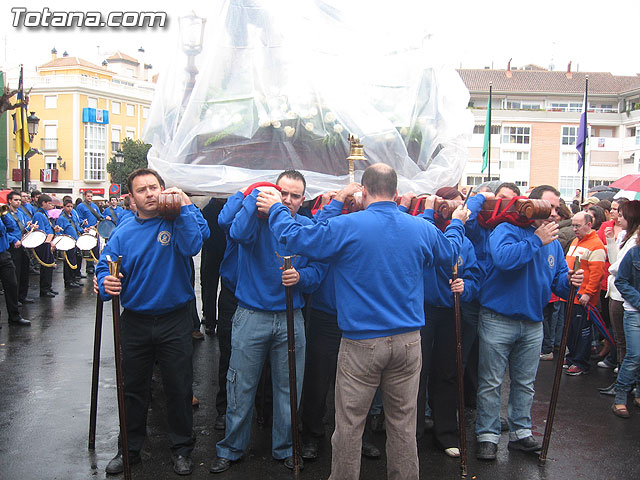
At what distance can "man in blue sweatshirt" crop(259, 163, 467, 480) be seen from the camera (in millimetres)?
3602

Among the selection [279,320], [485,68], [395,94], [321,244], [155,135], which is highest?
[485,68]

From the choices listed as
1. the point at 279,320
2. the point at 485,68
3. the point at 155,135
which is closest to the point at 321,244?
the point at 279,320

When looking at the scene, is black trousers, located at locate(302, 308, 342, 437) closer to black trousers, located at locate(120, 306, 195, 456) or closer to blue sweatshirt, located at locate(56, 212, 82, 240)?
black trousers, located at locate(120, 306, 195, 456)

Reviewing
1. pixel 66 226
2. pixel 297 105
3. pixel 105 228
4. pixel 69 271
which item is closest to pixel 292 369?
pixel 297 105

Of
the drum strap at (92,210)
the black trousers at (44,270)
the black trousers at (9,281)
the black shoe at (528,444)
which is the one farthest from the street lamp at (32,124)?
the black shoe at (528,444)

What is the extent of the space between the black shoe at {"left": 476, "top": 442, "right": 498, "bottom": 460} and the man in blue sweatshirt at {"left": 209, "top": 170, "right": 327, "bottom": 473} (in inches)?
56.6

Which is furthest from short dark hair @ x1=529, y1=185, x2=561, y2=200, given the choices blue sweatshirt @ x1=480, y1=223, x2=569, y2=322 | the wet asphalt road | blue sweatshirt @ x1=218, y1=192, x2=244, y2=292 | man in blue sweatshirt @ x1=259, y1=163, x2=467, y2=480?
blue sweatshirt @ x1=218, y1=192, x2=244, y2=292

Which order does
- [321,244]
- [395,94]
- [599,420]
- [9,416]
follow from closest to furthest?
1. [321,244]
2. [9,416]
3. [599,420]
4. [395,94]

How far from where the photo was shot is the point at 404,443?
3680mm

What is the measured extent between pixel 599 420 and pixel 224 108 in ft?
14.8

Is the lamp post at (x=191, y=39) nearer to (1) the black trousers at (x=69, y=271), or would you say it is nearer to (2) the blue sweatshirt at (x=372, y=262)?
(2) the blue sweatshirt at (x=372, y=262)

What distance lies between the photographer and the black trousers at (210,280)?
721 centimetres

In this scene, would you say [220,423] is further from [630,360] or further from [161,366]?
[630,360]

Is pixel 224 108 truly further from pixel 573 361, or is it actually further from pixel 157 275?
pixel 573 361
